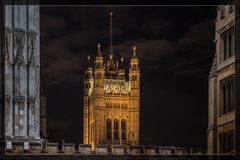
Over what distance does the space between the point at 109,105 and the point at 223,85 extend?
4918cm

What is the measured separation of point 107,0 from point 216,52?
573cm

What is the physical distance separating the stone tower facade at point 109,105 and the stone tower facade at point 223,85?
26.6 feet

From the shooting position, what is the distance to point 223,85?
153 feet

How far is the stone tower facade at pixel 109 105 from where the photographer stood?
6351cm

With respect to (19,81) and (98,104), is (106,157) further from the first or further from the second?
(98,104)

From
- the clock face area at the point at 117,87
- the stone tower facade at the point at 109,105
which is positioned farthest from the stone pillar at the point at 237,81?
the clock face area at the point at 117,87

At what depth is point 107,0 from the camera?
47.6 m

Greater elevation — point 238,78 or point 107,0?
point 107,0

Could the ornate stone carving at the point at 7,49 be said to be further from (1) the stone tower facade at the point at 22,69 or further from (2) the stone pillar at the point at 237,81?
(2) the stone pillar at the point at 237,81

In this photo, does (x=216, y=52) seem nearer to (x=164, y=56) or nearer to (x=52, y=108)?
(x=164, y=56)

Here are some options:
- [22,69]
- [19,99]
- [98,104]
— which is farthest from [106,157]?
[98,104]

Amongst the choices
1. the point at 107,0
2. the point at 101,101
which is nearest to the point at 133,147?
the point at 107,0

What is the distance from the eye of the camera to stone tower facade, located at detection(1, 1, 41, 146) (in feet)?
172

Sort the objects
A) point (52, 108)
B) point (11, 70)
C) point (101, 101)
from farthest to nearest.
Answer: point (101, 101) < point (11, 70) < point (52, 108)
